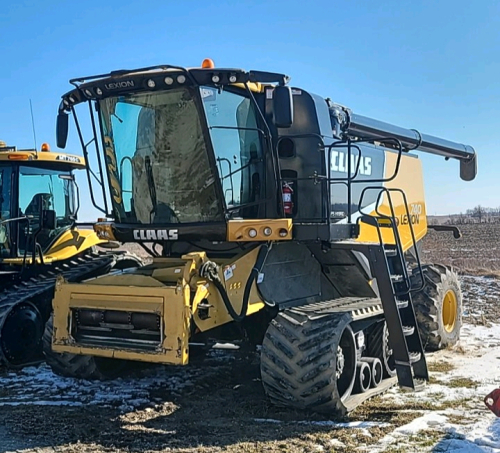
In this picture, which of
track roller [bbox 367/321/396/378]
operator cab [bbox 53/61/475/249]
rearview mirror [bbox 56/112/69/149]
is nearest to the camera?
operator cab [bbox 53/61/475/249]

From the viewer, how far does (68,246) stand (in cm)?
970

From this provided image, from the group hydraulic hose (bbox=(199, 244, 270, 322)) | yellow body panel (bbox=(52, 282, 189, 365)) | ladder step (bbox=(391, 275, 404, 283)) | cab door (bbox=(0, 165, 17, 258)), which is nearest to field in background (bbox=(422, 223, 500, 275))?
ladder step (bbox=(391, 275, 404, 283))

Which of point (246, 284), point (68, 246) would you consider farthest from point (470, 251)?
point (246, 284)

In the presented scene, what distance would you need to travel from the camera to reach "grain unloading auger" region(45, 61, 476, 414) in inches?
230

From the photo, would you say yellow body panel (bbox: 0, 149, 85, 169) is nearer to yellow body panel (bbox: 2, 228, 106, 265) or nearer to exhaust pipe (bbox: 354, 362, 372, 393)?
yellow body panel (bbox: 2, 228, 106, 265)

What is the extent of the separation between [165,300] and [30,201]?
452cm

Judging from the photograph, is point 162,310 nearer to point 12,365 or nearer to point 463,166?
point 12,365

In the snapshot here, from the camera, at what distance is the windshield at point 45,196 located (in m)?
9.30

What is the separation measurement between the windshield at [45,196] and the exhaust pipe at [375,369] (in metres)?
5.18

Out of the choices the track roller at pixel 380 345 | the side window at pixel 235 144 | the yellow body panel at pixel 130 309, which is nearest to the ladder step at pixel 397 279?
the track roller at pixel 380 345

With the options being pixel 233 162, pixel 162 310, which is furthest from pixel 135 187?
pixel 162 310

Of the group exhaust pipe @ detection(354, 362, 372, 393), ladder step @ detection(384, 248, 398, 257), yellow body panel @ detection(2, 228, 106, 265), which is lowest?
exhaust pipe @ detection(354, 362, 372, 393)

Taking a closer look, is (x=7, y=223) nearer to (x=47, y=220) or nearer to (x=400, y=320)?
(x=47, y=220)

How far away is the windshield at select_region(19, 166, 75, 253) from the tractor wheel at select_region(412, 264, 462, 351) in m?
5.32
